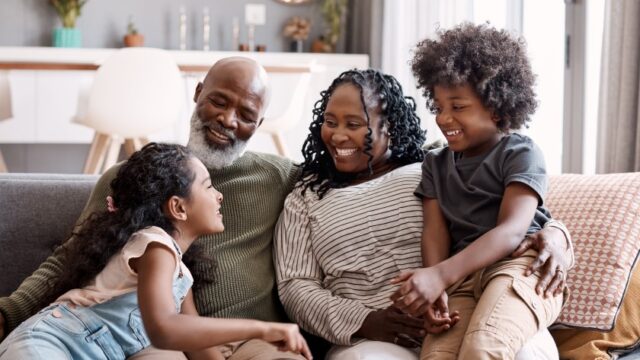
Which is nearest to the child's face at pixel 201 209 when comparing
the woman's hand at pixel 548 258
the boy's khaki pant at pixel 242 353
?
the boy's khaki pant at pixel 242 353

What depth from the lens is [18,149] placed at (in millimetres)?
6027

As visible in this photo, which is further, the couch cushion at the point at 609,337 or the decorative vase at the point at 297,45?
the decorative vase at the point at 297,45

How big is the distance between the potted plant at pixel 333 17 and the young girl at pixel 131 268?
4594mm

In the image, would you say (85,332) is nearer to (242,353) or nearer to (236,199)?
(242,353)

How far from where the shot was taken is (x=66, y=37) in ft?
19.5

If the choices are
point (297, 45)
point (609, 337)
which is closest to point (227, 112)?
point (609, 337)

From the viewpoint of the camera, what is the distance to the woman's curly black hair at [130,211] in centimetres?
170

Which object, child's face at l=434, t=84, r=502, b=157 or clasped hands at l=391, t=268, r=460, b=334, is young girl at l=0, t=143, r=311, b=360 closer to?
clasped hands at l=391, t=268, r=460, b=334

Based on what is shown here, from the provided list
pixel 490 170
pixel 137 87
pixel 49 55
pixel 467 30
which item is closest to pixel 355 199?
pixel 490 170

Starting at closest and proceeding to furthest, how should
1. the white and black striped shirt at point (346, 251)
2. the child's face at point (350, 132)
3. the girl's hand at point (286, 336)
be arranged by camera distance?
the girl's hand at point (286, 336)
the white and black striped shirt at point (346, 251)
the child's face at point (350, 132)

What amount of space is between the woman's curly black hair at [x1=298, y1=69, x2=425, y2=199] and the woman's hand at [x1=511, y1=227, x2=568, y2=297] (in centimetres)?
45

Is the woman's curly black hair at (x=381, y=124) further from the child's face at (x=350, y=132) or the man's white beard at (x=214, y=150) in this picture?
the man's white beard at (x=214, y=150)

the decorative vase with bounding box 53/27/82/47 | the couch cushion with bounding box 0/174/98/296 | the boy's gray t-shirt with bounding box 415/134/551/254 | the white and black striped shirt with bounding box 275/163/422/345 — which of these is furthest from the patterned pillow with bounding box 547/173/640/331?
the decorative vase with bounding box 53/27/82/47

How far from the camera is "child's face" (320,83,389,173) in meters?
2.00
